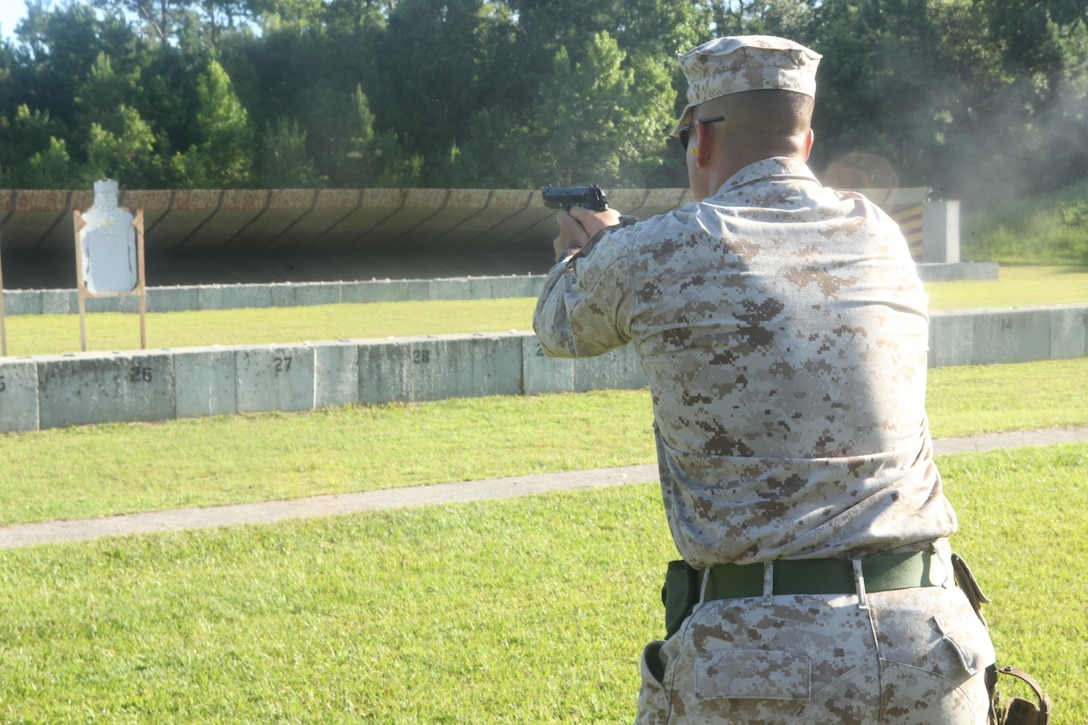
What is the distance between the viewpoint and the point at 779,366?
2.19m

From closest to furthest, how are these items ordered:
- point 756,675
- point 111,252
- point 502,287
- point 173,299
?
point 756,675 → point 111,252 → point 173,299 → point 502,287

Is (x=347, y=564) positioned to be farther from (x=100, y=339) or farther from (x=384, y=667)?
(x=100, y=339)

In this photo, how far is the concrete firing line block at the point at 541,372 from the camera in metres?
12.1

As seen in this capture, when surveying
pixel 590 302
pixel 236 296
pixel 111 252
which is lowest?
pixel 236 296

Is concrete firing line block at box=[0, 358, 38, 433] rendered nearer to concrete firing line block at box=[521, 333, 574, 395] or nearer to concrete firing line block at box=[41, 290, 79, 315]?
concrete firing line block at box=[521, 333, 574, 395]

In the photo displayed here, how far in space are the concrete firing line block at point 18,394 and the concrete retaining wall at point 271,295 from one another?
39.9 feet

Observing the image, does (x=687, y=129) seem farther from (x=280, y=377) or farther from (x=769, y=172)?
(x=280, y=377)

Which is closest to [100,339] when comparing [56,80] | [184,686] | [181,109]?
[184,686]

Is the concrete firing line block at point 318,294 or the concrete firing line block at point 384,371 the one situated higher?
the concrete firing line block at point 318,294

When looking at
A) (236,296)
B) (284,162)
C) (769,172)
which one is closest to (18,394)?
(769,172)

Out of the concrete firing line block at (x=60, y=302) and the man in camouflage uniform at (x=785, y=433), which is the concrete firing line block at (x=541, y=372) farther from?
the concrete firing line block at (x=60, y=302)

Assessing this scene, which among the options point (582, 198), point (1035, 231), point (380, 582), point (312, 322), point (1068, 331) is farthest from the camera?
point (1035, 231)

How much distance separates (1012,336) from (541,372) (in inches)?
250

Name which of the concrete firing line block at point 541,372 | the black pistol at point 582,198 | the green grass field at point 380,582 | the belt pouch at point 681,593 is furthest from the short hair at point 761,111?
the concrete firing line block at point 541,372
